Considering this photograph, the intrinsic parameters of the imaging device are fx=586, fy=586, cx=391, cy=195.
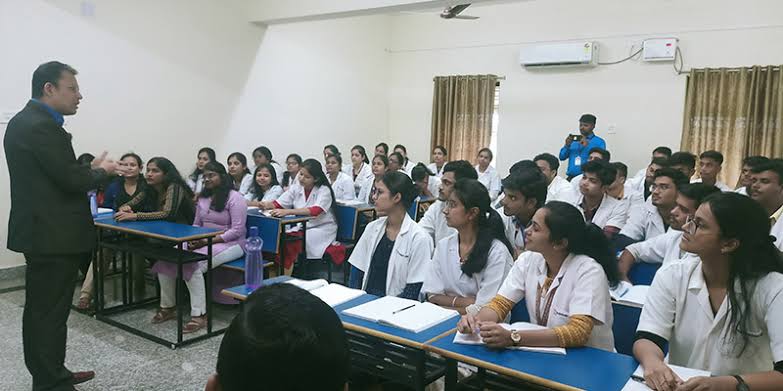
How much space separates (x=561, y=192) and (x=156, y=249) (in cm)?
332

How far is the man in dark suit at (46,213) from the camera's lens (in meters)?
2.63

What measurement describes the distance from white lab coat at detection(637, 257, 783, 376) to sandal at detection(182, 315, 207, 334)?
9.65 feet

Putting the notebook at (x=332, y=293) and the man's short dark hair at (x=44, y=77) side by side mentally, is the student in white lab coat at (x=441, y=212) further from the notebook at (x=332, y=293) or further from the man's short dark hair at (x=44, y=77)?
the man's short dark hair at (x=44, y=77)

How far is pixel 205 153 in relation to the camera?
6.58 meters

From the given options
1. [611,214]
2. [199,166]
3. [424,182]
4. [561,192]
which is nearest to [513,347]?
[611,214]

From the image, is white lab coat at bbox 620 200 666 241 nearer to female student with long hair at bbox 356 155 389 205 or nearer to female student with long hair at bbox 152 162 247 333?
female student with long hair at bbox 152 162 247 333

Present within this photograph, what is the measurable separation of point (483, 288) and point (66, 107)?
6.99ft

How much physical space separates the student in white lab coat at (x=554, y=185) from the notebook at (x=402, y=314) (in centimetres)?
282

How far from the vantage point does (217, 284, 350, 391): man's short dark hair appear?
2.20 ft

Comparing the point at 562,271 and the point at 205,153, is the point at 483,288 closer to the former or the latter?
the point at 562,271

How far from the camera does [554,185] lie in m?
5.34

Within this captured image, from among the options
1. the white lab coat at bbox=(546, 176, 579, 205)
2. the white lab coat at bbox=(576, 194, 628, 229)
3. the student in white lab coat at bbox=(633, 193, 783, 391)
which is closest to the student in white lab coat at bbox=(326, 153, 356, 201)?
the white lab coat at bbox=(546, 176, 579, 205)

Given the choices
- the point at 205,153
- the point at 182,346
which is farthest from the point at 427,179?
the point at 182,346

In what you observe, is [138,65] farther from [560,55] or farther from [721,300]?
[721,300]
